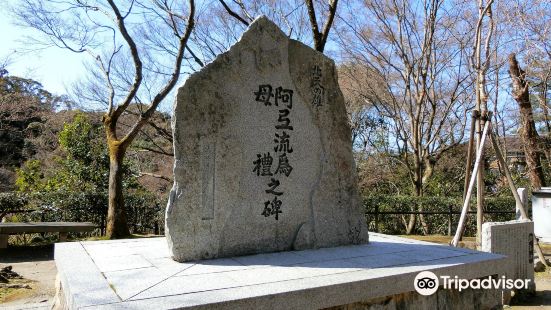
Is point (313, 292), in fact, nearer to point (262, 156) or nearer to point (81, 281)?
point (262, 156)

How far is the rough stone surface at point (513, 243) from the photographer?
5582 millimetres

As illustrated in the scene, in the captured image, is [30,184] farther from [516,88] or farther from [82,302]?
[516,88]

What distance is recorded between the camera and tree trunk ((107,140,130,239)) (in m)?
10.2

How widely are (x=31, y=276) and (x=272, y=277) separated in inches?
230

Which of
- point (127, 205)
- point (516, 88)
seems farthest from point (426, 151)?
point (127, 205)

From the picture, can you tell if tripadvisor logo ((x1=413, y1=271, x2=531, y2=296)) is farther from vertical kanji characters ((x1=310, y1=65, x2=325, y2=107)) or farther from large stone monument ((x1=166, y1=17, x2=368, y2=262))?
vertical kanji characters ((x1=310, y1=65, x2=325, y2=107))

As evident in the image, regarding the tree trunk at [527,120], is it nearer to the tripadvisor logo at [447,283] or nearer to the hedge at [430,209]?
the hedge at [430,209]

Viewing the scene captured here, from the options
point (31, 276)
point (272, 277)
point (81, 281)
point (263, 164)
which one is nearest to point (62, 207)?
point (31, 276)

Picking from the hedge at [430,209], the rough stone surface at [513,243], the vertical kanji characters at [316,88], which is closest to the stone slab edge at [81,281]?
the vertical kanji characters at [316,88]

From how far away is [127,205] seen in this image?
13297mm

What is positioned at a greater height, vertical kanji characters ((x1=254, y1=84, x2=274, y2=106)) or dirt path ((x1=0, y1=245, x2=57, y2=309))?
vertical kanji characters ((x1=254, y1=84, x2=274, y2=106))

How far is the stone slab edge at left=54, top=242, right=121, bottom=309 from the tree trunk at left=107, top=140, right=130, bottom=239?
19.3ft

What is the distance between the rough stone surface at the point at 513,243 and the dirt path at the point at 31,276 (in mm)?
5818

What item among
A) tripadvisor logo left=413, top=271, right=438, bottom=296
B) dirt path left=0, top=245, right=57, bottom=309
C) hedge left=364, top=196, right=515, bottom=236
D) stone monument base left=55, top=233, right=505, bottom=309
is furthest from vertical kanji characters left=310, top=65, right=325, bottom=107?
hedge left=364, top=196, right=515, bottom=236
